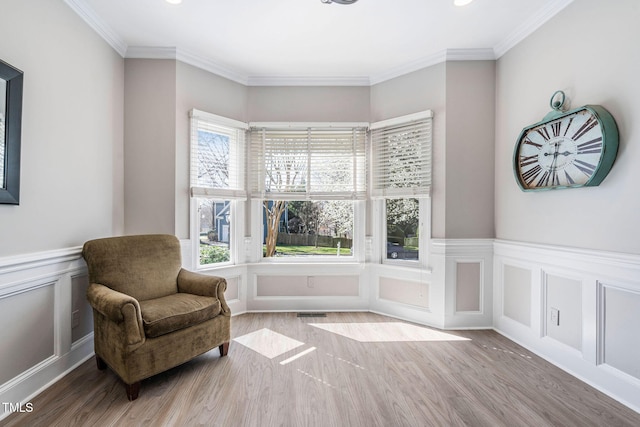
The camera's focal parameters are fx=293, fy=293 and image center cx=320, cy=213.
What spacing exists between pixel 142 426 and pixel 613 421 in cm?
277

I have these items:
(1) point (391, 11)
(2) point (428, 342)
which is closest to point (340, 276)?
(2) point (428, 342)

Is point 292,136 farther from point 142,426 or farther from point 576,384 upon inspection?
point 576,384

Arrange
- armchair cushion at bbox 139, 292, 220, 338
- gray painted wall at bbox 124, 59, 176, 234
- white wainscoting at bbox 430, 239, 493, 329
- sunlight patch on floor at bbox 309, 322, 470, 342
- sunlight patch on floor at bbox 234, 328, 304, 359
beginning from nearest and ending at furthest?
armchair cushion at bbox 139, 292, 220, 338
sunlight patch on floor at bbox 234, 328, 304, 359
sunlight patch on floor at bbox 309, 322, 470, 342
gray painted wall at bbox 124, 59, 176, 234
white wainscoting at bbox 430, 239, 493, 329

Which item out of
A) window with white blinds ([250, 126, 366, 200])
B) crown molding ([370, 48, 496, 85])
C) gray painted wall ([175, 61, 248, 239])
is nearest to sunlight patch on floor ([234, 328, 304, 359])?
gray painted wall ([175, 61, 248, 239])

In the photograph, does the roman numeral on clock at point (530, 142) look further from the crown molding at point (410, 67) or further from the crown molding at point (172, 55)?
the crown molding at point (172, 55)

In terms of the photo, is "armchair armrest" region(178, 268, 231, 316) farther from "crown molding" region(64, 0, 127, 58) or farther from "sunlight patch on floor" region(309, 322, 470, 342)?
"crown molding" region(64, 0, 127, 58)

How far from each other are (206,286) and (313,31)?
249 cm

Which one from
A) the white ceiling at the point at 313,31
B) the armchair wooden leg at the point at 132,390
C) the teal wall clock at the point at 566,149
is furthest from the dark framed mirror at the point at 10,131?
the teal wall clock at the point at 566,149

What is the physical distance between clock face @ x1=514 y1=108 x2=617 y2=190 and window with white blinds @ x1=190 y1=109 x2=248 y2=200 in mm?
2902

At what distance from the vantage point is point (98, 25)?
2.56 m

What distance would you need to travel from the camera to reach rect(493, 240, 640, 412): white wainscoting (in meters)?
1.90

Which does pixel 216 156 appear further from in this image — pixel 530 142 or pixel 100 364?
pixel 530 142

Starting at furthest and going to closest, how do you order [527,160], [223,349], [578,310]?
[527,160], [223,349], [578,310]

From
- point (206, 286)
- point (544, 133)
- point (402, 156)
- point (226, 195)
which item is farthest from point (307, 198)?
point (544, 133)
